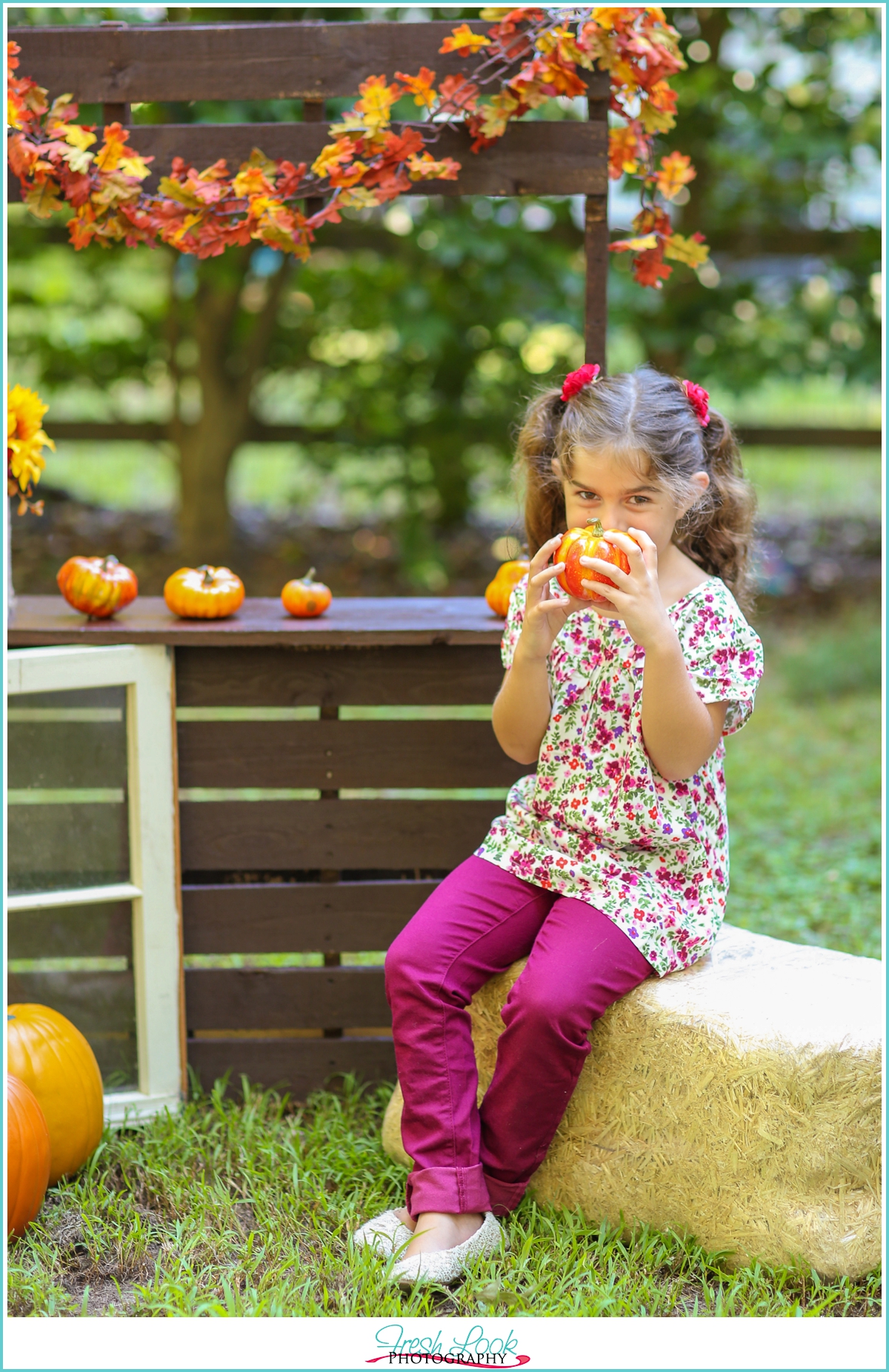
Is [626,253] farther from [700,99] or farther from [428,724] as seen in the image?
[428,724]

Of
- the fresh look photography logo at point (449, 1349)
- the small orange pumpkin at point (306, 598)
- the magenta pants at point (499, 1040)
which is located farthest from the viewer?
the small orange pumpkin at point (306, 598)

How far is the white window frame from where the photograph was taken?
2553 millimetres

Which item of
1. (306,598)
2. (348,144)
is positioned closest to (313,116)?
(348,144)

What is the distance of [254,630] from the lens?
100 inches

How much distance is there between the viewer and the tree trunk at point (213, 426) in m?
6.79

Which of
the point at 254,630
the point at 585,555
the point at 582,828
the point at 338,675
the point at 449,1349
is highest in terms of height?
the point at 585,555

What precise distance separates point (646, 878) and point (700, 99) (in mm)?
5131

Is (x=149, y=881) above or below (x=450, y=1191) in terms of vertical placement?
above

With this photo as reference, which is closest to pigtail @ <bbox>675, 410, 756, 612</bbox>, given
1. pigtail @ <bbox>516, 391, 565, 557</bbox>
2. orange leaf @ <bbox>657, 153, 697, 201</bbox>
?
pigtail @ <bbox>516, 391, 565, 557</bbox>

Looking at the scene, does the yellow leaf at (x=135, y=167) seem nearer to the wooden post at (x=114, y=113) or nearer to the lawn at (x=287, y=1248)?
the wooden post at (x=114, y=113)

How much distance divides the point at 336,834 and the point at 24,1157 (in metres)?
0.91

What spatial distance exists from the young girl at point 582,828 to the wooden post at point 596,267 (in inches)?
10.6

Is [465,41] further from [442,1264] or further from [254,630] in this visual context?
[442,1264]

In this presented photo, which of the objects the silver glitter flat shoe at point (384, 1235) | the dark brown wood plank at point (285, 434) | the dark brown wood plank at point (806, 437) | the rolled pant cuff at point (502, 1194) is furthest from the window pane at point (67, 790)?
the dark brown wood plank at point (806, 437)
